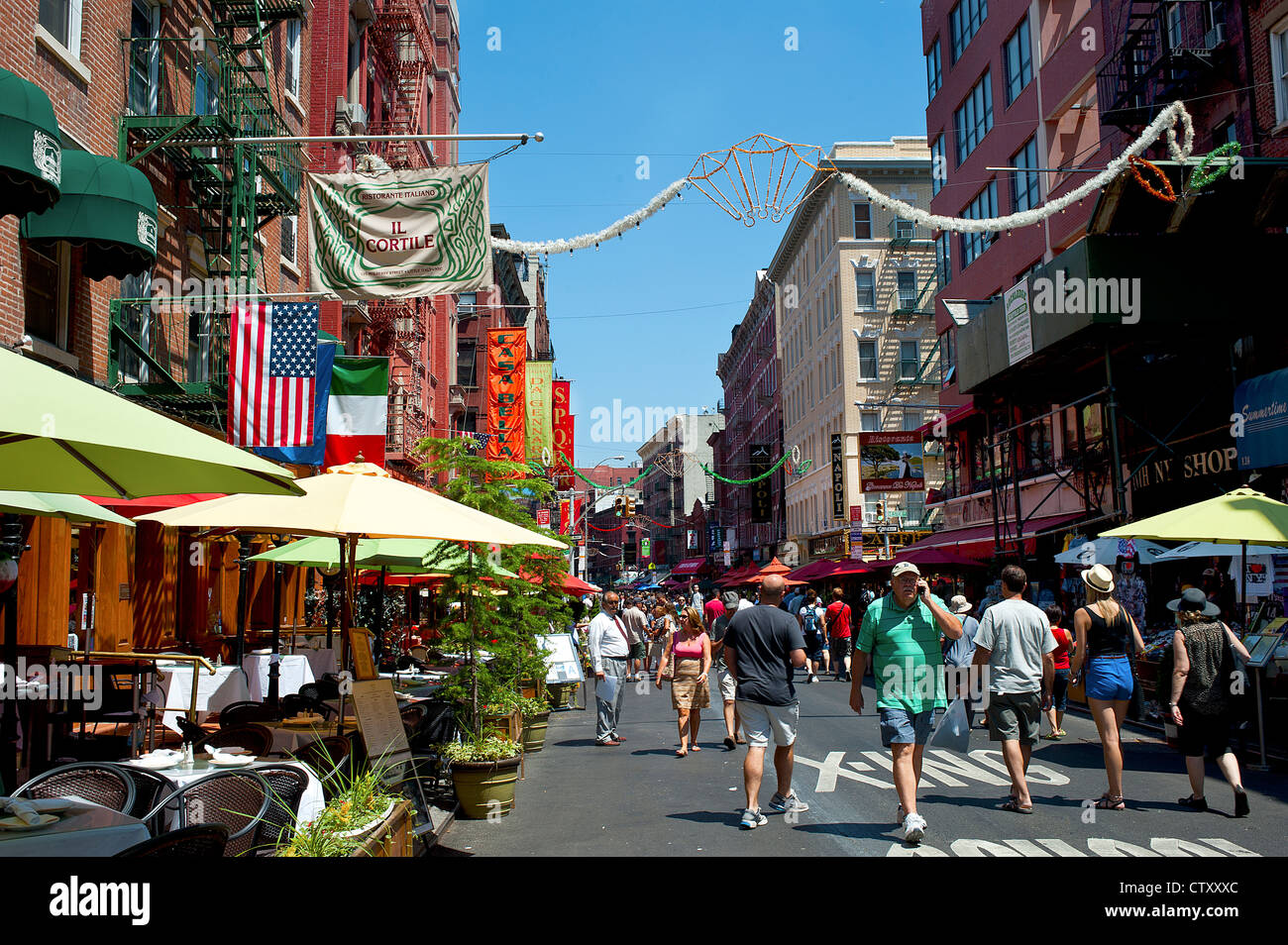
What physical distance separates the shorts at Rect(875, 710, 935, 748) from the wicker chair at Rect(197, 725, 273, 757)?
176 inches

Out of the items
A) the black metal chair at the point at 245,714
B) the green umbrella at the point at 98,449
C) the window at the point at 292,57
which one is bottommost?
the black metal chair at the point at 245,714

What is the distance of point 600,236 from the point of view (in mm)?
10891

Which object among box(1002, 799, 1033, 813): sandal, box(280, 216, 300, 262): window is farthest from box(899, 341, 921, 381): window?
box(1002, 799, 1033, 813): sandal

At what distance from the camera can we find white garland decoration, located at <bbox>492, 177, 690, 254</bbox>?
1073 centimetres

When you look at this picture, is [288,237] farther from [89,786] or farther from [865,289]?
[865,289]

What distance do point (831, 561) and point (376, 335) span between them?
663 inches

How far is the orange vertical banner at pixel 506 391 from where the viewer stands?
27688mm

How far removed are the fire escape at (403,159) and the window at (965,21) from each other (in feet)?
57.3

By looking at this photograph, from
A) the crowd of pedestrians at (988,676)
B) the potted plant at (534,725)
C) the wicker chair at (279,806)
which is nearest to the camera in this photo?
the wicker chair at (279,806)

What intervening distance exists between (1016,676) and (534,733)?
7100 millimetres

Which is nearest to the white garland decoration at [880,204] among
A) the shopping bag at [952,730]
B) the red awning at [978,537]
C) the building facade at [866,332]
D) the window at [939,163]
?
the shopping bag at [952,730]

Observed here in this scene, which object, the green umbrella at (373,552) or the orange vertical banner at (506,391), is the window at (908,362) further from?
the green umbrella at (373,552)

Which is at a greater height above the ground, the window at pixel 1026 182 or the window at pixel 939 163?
the window at pixel 939 163

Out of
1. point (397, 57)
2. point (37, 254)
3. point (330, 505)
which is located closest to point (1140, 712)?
point (330, 505)
